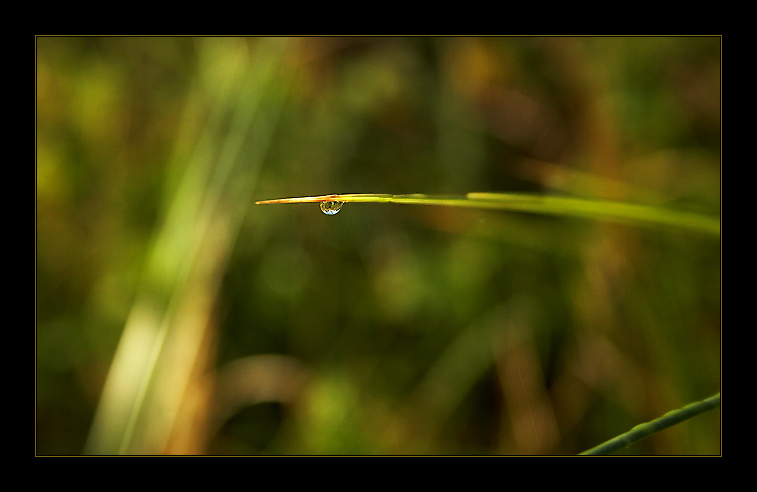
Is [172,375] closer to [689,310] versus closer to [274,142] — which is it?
[274,142]

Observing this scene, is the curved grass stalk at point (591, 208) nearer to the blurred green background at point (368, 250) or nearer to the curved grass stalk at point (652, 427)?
the curved grass stalk at point (652, 427)

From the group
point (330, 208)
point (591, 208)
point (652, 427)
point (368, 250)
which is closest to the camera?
point (652, 427)

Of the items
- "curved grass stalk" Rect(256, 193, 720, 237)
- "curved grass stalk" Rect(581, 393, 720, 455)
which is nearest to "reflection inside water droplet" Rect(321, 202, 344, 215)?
"curved grass stalk" Rect(256, 193, 720, 237)

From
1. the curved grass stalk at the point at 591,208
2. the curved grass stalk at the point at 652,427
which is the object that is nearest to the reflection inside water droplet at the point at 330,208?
the curved grass stalk at the point at 591,208

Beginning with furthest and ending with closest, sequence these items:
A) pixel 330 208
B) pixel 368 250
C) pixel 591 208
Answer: pixel 368 250 → pixel 330 208 → pixel 591 208

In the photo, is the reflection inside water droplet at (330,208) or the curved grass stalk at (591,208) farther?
the reflection inside water droplet at (330,208)

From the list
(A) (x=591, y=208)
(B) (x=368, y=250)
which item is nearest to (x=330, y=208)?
(A) (x=591, y=208)

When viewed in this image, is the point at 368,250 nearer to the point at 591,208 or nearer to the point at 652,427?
the point at 591,208

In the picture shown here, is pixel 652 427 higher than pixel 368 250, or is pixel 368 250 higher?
pixel 368 250

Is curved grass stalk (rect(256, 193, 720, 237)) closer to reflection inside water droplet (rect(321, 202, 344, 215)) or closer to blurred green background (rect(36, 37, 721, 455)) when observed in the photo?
reflection inside water droplet (rect(321, 202, 344, 215))
